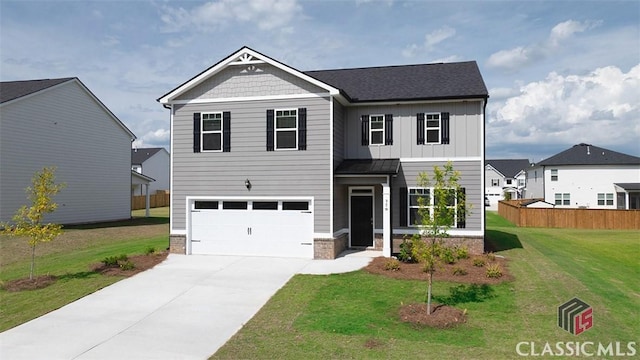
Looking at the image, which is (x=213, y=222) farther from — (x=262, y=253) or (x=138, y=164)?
(x=138, y=164)

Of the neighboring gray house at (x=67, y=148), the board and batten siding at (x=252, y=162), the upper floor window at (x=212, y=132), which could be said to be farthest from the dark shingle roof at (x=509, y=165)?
the upper floor window at (x=212, y=132)

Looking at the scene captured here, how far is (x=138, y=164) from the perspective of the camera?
5931 centimetres

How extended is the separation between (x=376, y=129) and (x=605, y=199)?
34.1 metres

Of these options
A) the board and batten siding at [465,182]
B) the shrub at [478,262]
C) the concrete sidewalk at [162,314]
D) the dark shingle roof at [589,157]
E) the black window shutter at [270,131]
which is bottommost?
the concrete sidewalk at [162,314]

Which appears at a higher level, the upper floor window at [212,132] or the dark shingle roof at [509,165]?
the dark shingle roof at [509,165]

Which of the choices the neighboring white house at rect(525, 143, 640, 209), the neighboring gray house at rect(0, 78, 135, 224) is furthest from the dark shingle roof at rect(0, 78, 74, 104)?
the neighboring white house at rect(525, 143, 640, 209)

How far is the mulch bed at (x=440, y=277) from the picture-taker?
30.2ft

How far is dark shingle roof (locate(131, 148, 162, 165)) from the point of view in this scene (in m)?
59.8

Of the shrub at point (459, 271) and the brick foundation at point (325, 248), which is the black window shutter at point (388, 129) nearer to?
the brick foundation at point (325, 248)

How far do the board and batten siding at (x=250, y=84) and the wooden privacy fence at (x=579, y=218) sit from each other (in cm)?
2211

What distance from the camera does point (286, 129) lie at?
16.2 m

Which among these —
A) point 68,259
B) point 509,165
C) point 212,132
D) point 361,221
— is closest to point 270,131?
point 212,132

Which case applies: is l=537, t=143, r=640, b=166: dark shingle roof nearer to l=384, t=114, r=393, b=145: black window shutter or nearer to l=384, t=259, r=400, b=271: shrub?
l=384, t=114, r=393, b=145: black window shutter

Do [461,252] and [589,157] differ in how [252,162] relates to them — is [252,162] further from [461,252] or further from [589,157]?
Answer: [589,157]
